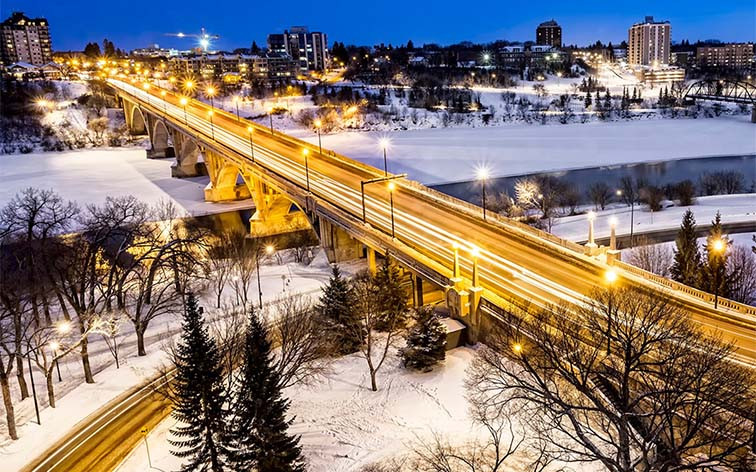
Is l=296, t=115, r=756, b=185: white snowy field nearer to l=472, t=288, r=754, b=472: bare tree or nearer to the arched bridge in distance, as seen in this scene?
the arched bridge in distance

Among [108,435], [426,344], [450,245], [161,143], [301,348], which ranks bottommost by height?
[108,435]

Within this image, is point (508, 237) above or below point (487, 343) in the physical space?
above

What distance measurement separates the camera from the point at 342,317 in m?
28.8

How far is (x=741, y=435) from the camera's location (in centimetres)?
1457

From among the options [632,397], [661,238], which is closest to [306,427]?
[632,397]

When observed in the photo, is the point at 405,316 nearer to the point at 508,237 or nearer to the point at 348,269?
the point at 508,237

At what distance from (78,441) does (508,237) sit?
2084 centimetres

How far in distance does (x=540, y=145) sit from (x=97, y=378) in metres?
82.1

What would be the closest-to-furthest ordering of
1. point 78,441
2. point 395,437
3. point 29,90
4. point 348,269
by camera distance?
point 395,437 < point 78,441 < point 348,269 < point 29,90

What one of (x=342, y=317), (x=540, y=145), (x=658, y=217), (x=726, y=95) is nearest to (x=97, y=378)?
(x=342, y=317)

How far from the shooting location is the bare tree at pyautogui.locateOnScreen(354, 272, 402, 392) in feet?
91.8

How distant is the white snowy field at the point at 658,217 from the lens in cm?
5412

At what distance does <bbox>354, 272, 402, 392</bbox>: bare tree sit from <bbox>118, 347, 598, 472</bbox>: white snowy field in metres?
0.80

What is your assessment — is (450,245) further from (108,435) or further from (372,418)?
(108,435)
